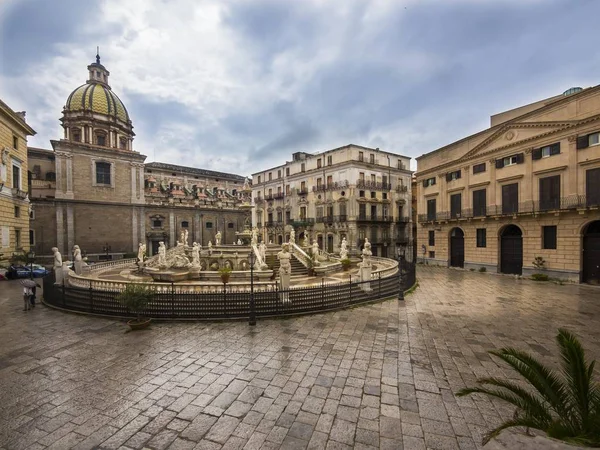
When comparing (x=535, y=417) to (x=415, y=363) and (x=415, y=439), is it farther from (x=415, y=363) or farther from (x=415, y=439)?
(x=415, y=363)

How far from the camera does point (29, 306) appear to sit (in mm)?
12359

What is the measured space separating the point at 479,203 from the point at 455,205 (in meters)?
2.43

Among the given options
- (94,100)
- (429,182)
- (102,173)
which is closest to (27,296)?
(102,173)

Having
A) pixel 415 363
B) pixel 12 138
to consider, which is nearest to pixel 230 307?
pixel 415 363

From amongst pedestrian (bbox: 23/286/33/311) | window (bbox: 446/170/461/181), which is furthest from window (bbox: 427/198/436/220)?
pedestrian (bbox: 23/286/33/311)

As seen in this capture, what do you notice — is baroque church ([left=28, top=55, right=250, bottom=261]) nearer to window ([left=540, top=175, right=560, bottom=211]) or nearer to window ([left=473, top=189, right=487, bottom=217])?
window ([left=473, top=189, right=487, bottom=217])

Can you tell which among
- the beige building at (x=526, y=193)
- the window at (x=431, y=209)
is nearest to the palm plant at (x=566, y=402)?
the beige building at (x=526, y=193)

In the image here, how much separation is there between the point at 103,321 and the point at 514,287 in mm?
21629

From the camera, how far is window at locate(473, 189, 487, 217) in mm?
24422

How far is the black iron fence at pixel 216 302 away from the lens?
10.6 meters

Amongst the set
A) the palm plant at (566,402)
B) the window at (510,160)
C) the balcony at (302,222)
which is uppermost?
the window at (510,160)

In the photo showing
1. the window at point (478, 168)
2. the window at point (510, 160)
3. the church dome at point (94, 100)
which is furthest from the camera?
the church dome at point (94, 100)

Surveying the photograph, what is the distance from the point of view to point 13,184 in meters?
22.9

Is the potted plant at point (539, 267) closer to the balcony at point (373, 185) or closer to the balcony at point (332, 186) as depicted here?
the balcony at point (373, 185)
